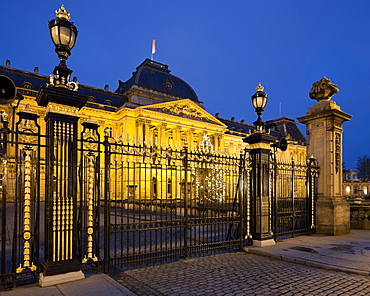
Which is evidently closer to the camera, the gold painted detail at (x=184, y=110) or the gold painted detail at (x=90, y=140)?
the gold painted detail at (x=90, y=140)

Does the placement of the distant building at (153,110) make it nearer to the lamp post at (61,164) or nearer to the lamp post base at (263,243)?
the lamp post base at (263,243)

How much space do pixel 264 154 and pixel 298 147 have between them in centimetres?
6441

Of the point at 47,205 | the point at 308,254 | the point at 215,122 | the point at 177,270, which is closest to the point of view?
the point at 47,205

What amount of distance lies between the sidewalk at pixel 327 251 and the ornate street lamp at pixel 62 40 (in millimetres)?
6784

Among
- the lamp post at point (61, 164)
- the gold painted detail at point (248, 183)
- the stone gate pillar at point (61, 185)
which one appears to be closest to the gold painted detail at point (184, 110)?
the gold painted detail at point (248, 183)

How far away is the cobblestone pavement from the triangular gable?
130ft

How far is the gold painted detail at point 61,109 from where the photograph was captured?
5.41 m

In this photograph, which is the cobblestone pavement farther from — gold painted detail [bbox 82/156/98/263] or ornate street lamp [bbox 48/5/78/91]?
ornate street lamp [bbox 48/5/78/91]

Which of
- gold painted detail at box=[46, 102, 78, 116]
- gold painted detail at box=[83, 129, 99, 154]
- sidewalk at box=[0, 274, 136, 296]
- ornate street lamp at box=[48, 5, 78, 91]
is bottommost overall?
sidewalk at box=[0, 274, 136, 296]

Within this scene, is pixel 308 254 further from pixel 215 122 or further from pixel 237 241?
pixel 215 122

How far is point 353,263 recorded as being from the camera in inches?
259

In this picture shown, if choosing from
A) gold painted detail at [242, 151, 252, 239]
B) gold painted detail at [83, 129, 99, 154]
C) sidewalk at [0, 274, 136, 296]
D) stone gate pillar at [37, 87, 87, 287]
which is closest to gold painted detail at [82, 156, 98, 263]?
gold painted detail at [83, 129, 99, 154]

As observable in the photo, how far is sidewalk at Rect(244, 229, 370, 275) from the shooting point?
21.4 feet

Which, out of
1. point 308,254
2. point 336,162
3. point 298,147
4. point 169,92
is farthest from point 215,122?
point 308,254
